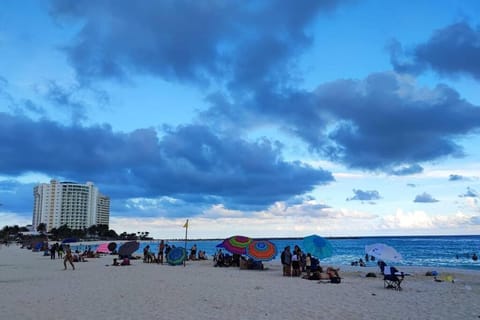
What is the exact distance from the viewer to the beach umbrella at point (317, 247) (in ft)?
63.5

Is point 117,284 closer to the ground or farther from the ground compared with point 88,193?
closer to the ground

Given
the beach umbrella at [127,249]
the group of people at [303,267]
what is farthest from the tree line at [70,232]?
the group of people at [303,267]

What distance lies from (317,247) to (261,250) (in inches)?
126

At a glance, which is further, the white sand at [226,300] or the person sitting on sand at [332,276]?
the person sitting on sand at [332,276]

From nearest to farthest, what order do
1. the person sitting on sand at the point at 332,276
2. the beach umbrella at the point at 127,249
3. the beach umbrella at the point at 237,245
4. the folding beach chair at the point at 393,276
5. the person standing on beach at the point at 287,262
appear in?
the folding beach chair at the point at 393,276, the person sitting on sand at the point at 332,276, the person standing on beach at the point at 287,262, the beach umbrella at the point at 237,245, the beach umbrella at the point at 127,249

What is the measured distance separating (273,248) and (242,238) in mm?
2396

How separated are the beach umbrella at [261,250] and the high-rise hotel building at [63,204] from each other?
172 m

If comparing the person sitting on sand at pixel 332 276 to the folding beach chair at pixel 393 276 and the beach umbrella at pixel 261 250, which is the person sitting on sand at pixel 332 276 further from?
the beach umbrella at pixel 261 250

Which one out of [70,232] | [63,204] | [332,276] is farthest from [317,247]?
[63,204]

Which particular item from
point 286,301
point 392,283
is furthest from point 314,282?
point 286,301

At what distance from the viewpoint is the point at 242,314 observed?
930cm

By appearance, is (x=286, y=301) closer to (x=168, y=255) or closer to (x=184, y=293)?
(x=184, y=293)

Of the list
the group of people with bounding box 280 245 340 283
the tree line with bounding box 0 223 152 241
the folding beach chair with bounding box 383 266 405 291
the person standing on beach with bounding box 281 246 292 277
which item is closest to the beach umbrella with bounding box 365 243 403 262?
the group of people with bounding box 280 245 340 283

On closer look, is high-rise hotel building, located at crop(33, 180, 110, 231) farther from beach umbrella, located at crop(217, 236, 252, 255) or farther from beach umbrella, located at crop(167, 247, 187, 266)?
beach umbrella, located at crop(217, 236, 252, 255)
